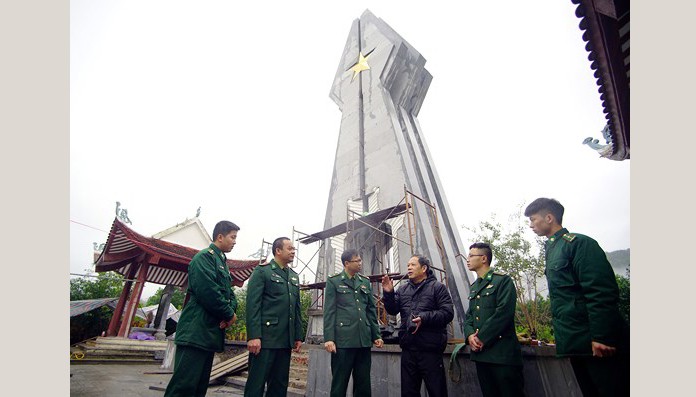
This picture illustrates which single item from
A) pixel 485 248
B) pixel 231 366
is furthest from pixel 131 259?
pixel 485 248

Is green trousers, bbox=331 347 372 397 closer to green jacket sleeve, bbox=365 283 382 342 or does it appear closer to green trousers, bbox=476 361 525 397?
green jacket sleeve, bbox=365 283 382 342

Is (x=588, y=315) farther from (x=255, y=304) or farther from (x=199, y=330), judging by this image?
(x=199, y=330)

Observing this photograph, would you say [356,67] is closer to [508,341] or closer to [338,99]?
[338,99]

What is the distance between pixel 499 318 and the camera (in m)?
2.64

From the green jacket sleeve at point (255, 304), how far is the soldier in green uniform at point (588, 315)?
2.42 m

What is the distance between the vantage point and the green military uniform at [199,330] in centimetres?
261

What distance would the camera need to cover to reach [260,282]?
3152 mm

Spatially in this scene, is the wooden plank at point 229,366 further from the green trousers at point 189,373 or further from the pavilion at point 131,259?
the pavilion at point 131,259

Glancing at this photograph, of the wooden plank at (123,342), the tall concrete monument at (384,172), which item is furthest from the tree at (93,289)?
the tall concrete monument at (384,172)

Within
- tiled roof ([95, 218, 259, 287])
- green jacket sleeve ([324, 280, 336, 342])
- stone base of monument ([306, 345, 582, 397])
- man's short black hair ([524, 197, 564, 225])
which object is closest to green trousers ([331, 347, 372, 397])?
green jacket sleeve ([324, 280, 336, 342])

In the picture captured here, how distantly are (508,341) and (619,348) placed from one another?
2.46 feet

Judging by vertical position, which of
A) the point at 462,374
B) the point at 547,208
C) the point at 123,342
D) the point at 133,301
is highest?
the point at 547,208

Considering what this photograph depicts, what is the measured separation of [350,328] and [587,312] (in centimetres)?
197

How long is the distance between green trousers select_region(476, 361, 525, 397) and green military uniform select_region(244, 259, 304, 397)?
175cm
